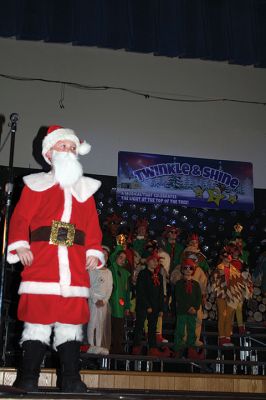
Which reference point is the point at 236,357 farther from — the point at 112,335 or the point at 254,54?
the point at 254,54

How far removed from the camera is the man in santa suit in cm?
287

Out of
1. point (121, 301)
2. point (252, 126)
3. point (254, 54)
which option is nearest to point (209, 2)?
point (254, 54)

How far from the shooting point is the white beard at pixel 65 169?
3.10 meters

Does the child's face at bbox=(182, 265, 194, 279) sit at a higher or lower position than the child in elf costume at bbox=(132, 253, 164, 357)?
higher

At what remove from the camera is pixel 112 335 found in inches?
246

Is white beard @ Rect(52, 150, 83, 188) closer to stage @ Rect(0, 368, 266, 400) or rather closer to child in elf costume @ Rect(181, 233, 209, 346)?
stage @ Rect(0, 368, 266, 400)

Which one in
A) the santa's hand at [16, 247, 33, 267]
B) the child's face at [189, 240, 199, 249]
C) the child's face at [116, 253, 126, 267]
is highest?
the child's face at [189, 240, 199, 249]

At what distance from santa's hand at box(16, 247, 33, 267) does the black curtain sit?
5.38 meters

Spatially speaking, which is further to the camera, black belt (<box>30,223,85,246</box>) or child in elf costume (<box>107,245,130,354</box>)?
child in elf costume (<box>107,245,130,354</box>)

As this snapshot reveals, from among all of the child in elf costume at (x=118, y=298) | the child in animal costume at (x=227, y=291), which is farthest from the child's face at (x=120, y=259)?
the child in animal costume at (x=227, y=291)

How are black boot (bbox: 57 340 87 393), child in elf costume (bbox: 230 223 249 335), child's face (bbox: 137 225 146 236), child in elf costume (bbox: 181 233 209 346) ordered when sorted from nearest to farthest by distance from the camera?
black boot (bbox: 57 340 87 393), child in elf costume (bbox: 181 233 209 346), child in elf costume (bbox: 230 223 249 335), child's face (bbox: 137 225 146 236)

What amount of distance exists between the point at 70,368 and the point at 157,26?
6317 millimetres

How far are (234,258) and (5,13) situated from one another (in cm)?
479

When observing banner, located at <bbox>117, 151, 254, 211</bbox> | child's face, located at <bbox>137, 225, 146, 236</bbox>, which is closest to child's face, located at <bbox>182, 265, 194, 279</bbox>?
child's face, located at <bbox>137, 225, 146, 236</bbox>
